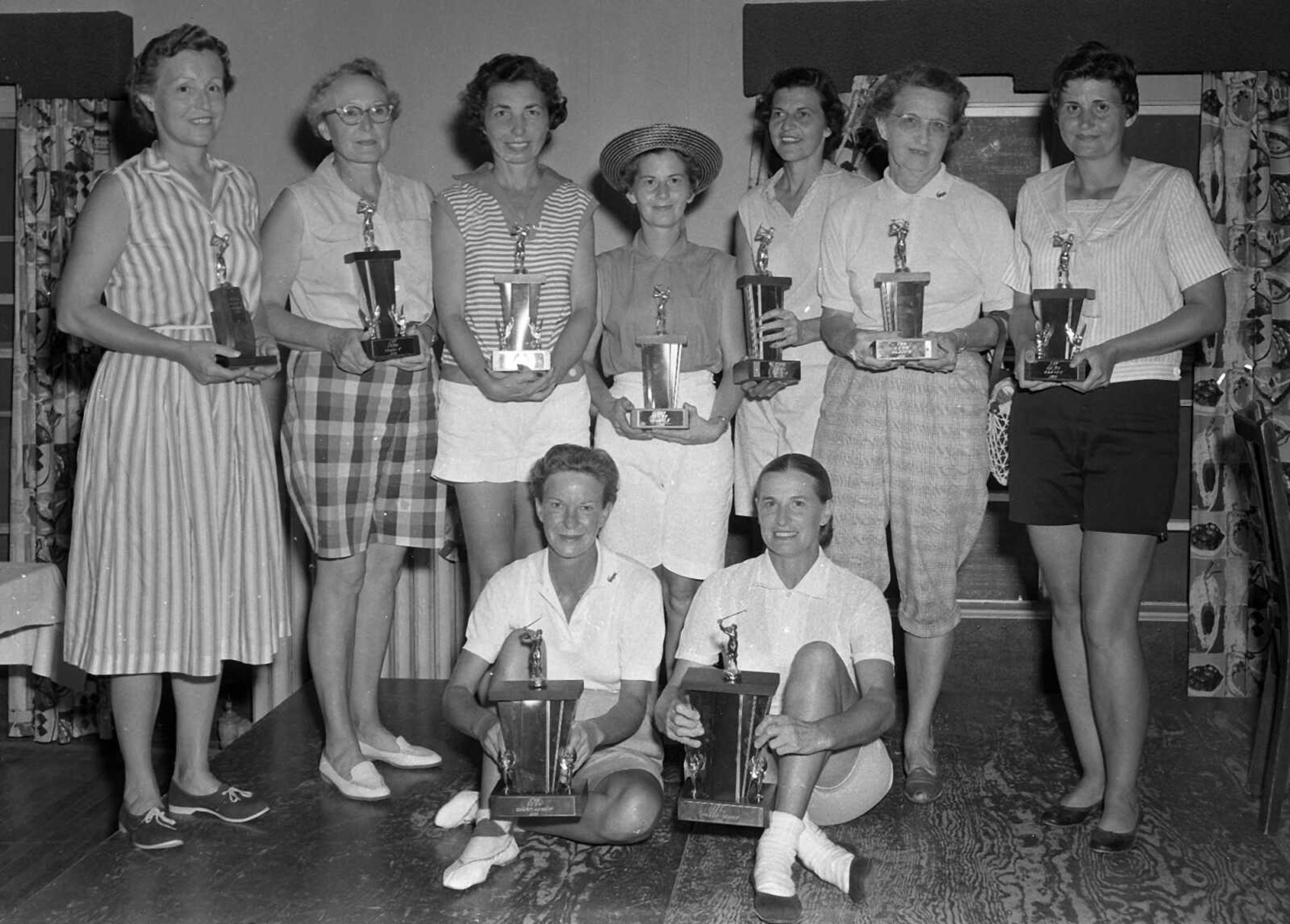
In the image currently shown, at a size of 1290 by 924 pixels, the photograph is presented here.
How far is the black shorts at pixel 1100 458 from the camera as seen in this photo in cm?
312

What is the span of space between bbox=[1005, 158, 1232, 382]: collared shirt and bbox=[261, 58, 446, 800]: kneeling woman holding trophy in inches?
61.7

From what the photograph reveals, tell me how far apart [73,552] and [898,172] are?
219 centimetres

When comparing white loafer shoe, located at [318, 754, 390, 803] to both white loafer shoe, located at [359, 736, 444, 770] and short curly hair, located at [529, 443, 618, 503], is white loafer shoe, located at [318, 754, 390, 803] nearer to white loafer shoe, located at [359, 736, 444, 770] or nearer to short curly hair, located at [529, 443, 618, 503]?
white loafer shoe, located at [359, 736, 444, 770]

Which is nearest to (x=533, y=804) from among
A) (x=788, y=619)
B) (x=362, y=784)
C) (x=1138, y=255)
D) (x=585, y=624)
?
(x=585, y=624)

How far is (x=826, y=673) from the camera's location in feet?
9.63

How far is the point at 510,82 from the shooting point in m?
3.61

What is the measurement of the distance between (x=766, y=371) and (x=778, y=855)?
4.10 ft

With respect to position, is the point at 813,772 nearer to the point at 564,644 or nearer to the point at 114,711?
the point at 564,644

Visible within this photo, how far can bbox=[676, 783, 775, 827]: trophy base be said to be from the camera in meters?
2.81

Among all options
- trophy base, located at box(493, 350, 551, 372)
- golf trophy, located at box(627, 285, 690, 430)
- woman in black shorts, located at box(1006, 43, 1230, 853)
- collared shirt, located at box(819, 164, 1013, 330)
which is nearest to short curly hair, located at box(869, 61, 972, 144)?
collared shirt, located at box(819, 164, 1013, 330)

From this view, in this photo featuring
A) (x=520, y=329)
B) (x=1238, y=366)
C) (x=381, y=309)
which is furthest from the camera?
(x=1238, y=366)

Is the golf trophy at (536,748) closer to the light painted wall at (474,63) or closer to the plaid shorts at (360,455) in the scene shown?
the plaid shorts at (360,455)

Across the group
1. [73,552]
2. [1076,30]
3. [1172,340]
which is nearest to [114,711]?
[73,552]

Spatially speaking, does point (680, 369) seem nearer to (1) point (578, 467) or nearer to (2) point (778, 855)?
(1) point (578, 467)
